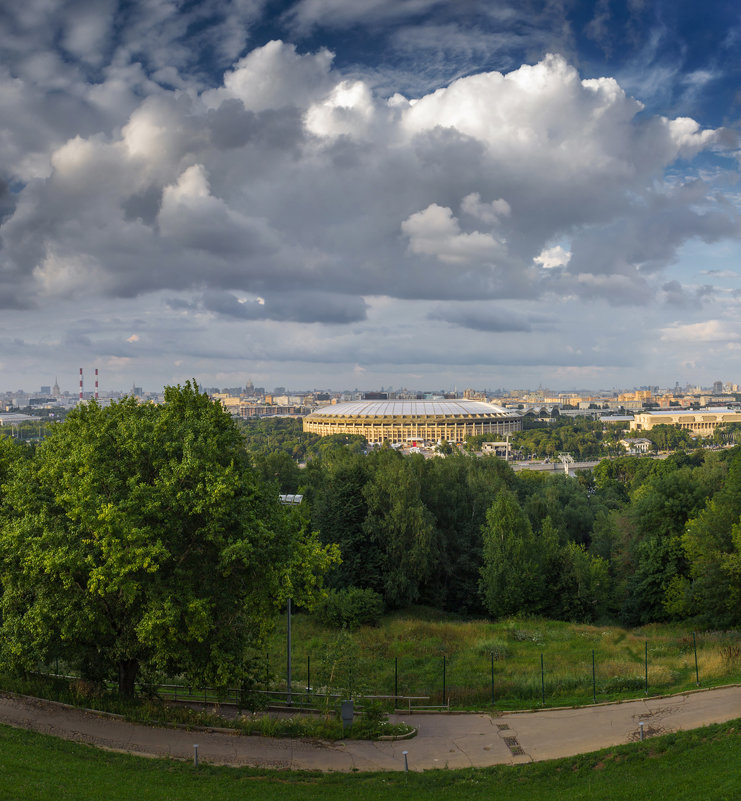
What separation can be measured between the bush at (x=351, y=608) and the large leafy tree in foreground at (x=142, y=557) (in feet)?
46.2

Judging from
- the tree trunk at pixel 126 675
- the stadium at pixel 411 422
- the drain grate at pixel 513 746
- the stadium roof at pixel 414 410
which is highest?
the stadium roof at pixel 414 410

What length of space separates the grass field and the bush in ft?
2.21

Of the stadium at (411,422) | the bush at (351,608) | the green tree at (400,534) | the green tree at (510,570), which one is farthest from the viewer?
the stadium at (411,422)

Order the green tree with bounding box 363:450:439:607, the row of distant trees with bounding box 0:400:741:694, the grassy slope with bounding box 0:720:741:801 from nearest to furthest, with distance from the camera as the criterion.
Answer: the grassy slope with bounding box 0:720:741:801
the row of distant trees with bounding box 0:400:741:694
the green tree with bounding box 363:450:439:607

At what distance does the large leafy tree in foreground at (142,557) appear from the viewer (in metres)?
17.2

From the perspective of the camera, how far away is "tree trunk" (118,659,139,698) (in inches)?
782

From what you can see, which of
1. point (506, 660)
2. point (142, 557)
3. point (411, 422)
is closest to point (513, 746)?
point (506, 660)

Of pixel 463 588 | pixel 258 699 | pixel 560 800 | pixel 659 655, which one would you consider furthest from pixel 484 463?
pixel 560 800

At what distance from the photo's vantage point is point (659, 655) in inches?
1015

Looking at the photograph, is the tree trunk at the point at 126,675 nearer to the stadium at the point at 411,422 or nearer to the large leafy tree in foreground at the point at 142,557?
the large leafy tree in foreground at the point at 142,557

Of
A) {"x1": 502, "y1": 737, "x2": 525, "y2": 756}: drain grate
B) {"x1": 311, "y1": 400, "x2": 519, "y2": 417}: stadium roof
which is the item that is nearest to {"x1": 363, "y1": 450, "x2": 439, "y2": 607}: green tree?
{"x1": 502, "y1": 737, "x2": 525, "y2": 756}: drain grate

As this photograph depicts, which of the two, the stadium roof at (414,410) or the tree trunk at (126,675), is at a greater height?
the stadium roof at (414,410)

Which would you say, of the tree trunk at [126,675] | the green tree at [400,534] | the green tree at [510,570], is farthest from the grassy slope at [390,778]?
the green tree at [400,534]

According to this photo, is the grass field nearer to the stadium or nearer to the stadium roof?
the stadium
